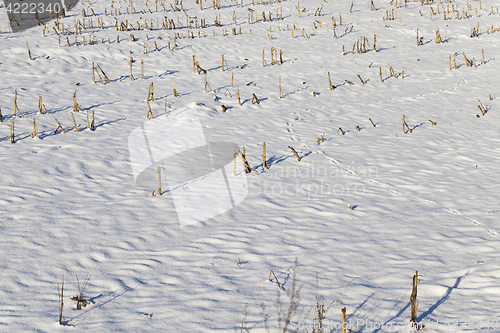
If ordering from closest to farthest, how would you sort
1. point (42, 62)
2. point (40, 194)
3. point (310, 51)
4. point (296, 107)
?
point (40, 194) → point (296, 107) → point (42, 62) → point (310, 51)

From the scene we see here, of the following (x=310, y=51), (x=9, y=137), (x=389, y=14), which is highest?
(x=389, y=14)

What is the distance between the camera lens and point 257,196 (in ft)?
17.5

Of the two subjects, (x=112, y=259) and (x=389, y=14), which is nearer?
(x=112, y=259)

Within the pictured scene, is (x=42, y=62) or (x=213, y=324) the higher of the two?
(x=42, y=62)

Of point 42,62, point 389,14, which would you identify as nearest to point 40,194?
point 42,62

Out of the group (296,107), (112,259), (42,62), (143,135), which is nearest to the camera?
(112,259)

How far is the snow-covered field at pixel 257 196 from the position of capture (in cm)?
324

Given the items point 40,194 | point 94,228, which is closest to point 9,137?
point 40,194

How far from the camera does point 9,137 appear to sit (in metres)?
6.39

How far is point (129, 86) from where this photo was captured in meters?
9.22

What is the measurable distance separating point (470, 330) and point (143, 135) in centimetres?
579

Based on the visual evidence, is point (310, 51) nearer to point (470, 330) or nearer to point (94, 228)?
point (94, 228)

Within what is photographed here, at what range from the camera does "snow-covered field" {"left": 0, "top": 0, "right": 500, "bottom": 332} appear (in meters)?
3.24

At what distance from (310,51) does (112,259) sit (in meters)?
10.2
